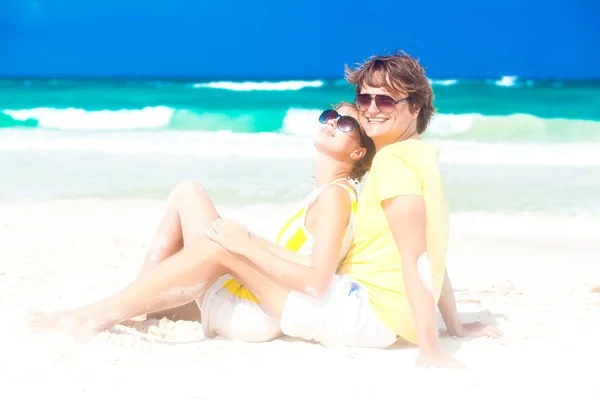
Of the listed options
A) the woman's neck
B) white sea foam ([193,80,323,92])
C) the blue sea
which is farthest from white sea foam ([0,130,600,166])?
white sea foam ([193,80,323,92])

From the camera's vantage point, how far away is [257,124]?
19.5m

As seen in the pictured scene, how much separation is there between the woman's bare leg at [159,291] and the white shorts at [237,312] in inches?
2.6

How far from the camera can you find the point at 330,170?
338 centimetres

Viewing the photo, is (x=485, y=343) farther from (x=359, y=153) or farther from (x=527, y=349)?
(x=359, y=153)

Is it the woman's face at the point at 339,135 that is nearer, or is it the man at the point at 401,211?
the man at the point at 401,211

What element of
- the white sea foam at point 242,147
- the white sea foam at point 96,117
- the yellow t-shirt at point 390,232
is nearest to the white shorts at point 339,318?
the yellow t-shirt at point 390,232

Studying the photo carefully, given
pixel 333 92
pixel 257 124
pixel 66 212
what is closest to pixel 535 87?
pixel 333 92

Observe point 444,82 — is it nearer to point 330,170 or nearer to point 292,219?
point 330,170

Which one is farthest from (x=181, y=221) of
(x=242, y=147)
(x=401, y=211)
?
(x=242, y=147)

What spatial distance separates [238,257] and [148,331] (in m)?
0.73

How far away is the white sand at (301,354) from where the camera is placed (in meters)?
2.86

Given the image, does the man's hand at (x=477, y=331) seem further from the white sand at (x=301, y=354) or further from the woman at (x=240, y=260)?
the woman at (x=240, y=260)

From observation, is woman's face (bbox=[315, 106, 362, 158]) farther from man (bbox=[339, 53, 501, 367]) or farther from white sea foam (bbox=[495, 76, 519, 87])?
white sea foam (bbox=[495, 76, 519, 87])

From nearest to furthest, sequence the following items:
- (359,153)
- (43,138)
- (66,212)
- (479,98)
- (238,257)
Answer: (238,257) → (359,153) → (66,212) → (43,138) → (479,98)
